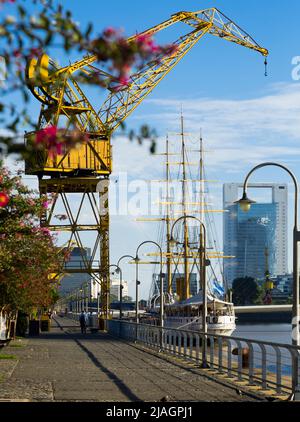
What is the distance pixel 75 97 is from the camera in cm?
7262

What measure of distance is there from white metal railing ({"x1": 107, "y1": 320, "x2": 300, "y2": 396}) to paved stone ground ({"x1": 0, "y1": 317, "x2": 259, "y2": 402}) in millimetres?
762

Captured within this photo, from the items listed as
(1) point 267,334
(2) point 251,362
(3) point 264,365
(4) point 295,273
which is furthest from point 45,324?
(4) point 295,273

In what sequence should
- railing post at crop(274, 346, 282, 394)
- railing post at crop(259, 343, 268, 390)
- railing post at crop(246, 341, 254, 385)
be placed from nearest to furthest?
railing post at crop(274, 346, 282, 394), railing post at crop(259, 343, 268, 390), railing post at crop(246, 341, 254, 385)

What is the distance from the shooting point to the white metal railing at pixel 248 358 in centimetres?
1908

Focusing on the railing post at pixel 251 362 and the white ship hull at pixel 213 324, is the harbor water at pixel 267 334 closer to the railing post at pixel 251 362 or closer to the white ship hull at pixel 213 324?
the white ship hull at pixel 213 324

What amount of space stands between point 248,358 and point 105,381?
11.7 feet

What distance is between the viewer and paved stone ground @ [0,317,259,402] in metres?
19.1

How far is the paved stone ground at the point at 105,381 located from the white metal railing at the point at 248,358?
762 mm

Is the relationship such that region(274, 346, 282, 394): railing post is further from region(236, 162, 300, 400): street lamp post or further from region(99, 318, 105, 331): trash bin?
region(99, 318, 105, 331): trash bin

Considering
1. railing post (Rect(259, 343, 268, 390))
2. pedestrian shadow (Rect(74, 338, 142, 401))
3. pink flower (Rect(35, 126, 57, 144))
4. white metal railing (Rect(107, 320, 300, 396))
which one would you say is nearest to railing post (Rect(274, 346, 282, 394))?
white metal railing (Rect(107, 320, 300, 396))

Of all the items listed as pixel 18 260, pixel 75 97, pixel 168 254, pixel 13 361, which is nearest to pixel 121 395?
pixel 18 260

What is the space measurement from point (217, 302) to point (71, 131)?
8279 centimetres

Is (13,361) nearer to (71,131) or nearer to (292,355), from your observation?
(292,355)

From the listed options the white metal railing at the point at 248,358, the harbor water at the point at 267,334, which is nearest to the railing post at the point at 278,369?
the white metal railing at the point at 248,358
